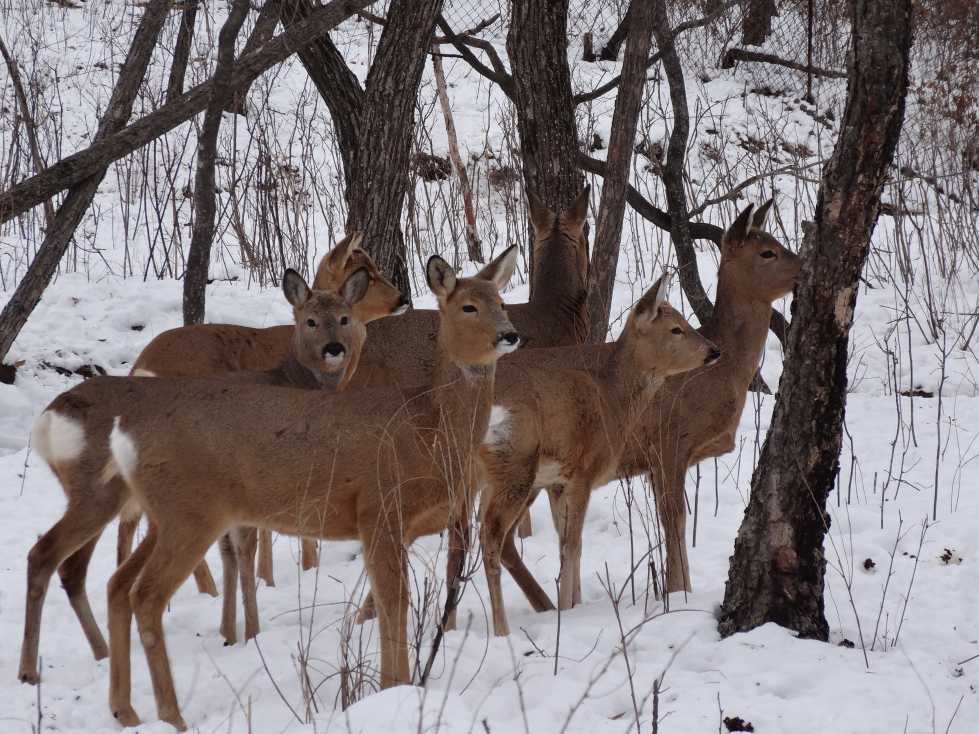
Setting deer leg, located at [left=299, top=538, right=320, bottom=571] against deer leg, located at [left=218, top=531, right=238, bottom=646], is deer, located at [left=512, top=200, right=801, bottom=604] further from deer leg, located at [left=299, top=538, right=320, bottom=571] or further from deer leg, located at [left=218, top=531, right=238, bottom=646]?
deer leg, located at [left=218, top=531, right=238, bottom=646]

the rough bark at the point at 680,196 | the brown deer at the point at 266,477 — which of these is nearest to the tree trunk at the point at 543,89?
the rough bark at the point at 680,196

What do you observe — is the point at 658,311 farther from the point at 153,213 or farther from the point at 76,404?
A: the point at 153,213

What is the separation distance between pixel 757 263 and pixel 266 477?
13.2ft

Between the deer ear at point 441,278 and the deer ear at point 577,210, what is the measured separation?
3.05 metres

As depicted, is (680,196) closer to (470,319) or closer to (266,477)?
(470,319)

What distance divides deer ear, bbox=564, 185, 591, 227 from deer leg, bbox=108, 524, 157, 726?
15.6 ft

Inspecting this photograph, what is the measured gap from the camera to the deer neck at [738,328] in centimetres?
754

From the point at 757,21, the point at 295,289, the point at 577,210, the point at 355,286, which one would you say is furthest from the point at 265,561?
the point at 757,21

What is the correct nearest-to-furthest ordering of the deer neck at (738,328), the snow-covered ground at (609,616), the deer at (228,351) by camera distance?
the snow-covered ground at (609,616) → the deer at (228,351) → the deer neck at (738,328)

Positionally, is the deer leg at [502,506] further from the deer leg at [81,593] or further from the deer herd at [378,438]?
the deer leg at [81,593]

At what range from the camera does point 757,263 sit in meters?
7.88

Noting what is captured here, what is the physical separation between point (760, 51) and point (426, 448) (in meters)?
14.5

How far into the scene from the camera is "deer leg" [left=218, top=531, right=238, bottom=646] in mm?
6075

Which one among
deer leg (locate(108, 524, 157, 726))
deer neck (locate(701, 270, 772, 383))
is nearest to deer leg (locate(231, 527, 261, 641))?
deer leg (locate(108, 524, 157, 726))
